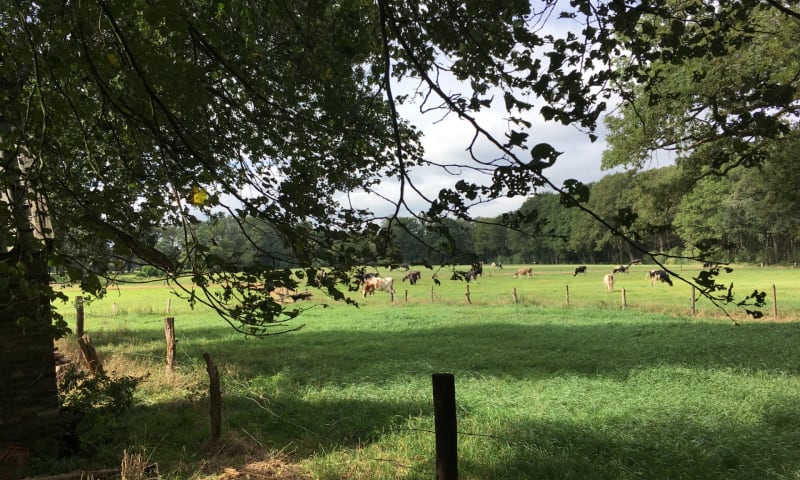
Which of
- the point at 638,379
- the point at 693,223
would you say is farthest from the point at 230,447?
the point at 693,223

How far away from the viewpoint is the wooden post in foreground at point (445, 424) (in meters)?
3.13

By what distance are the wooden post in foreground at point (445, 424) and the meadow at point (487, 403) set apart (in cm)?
117

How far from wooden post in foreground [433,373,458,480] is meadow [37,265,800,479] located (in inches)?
46.1

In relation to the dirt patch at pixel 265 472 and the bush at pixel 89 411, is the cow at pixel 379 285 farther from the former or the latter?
the dirt patch at pixel 265 472

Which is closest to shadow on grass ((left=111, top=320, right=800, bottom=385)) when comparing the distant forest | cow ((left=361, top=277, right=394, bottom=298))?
the distant forest

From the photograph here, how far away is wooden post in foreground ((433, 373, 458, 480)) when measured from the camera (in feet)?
10.3

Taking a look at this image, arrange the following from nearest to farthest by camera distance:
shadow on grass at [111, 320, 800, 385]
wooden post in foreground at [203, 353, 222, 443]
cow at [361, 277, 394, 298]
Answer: wooden post in foreground at [203, 353, 222, 443] < shadow on grass at [111, 320, 800, 385] < cow at [361, 277, 394, 298]

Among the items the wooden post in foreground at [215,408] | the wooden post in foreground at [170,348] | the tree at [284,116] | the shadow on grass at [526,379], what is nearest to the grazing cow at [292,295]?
the tree at [284,116]

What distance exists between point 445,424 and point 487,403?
6.03 metres

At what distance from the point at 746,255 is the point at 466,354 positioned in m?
70.9

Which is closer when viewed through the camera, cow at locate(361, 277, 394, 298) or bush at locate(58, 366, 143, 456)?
bush at locate(58, 366, 143, 456)

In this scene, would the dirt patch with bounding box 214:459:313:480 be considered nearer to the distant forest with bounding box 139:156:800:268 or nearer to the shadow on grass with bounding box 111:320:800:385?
the distant forest with bounding box 139:156:800:268

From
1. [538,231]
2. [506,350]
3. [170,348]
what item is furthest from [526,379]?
[538,231]

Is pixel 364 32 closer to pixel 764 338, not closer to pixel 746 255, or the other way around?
pixel 764 338
